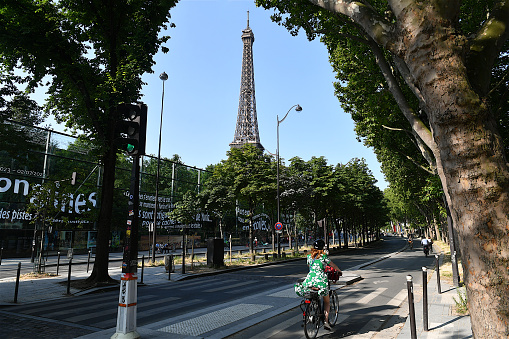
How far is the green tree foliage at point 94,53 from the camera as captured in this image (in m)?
12.8

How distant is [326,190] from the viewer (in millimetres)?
33406

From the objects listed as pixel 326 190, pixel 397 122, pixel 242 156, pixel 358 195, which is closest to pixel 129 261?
pixel 397 122

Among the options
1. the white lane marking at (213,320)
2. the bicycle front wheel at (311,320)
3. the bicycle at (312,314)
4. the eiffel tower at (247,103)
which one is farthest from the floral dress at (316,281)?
the eiffel tower at (247,103)

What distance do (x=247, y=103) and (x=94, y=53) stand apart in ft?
347

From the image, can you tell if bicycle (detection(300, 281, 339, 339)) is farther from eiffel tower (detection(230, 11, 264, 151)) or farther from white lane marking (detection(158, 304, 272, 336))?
eiffel tower (detection(230, 11, 264, 151))

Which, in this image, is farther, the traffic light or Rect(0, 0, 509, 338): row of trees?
the traffic light

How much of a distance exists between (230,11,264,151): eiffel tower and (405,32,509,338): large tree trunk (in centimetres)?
11402

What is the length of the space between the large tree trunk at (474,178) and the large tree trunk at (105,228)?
1376cm

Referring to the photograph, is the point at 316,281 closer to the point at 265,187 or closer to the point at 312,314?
the point at 312,314

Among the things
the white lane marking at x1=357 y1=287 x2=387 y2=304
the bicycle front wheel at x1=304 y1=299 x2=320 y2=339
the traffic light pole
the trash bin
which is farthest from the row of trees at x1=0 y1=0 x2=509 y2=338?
the trash bin

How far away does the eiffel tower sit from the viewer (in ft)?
388

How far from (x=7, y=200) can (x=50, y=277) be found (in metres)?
18.0

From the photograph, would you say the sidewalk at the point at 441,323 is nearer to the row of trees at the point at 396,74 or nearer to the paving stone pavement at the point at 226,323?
the paving stone pavement at the point at 226,323

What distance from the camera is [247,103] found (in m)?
120
